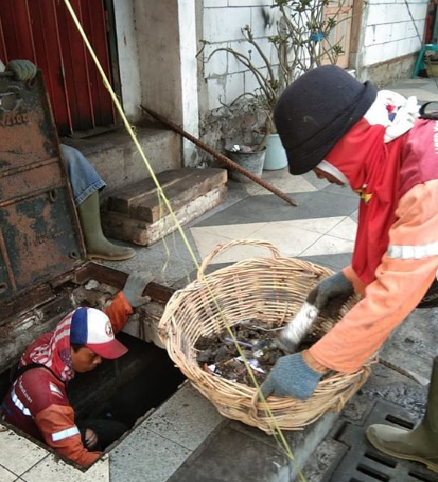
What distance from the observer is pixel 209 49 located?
202 inches

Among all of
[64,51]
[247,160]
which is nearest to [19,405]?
[64,51]

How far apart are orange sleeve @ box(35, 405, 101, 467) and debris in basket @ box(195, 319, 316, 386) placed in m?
0.62

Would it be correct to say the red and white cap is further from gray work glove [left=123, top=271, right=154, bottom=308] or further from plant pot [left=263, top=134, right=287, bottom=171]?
plant pot [left=263, top=134, right=287, bottom=171]

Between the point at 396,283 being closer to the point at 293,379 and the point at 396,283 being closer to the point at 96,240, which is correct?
the point at 293,379

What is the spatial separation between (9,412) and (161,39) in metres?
3.45

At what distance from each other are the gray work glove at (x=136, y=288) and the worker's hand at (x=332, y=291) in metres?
1.12

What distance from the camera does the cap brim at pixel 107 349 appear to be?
8.00 ft

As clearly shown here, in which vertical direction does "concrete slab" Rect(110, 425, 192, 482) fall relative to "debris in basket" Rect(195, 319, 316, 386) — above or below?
below

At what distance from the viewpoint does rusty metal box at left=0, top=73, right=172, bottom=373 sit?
2.74 meters

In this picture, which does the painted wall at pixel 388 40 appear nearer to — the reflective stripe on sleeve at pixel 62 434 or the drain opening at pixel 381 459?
the drain opening at pixel 381 459

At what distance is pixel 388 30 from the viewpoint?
9891 millimetres

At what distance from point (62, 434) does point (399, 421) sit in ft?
4.83

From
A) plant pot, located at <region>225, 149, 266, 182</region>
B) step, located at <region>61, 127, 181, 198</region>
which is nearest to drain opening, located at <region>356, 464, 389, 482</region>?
step, located at <region>61, 127, 181, 198</region>

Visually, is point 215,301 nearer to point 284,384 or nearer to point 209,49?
point 284,384
